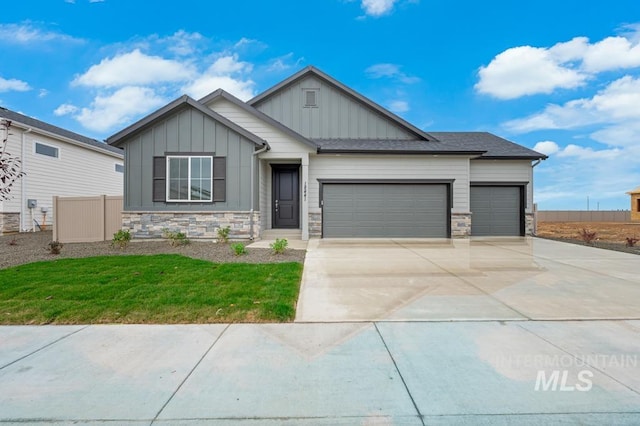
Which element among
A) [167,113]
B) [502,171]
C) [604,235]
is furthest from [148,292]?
[604,235]

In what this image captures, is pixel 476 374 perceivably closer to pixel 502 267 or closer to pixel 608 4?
pixel 502 267

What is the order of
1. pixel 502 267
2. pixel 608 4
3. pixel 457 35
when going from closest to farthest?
pixel 502 267 < pixel 608 4 < pixel 457 35

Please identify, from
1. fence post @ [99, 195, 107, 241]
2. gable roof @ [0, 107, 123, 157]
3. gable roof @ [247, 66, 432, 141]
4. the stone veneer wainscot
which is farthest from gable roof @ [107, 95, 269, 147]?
gable roof @ [0, 107, 123, 157]

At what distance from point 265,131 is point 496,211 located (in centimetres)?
1028

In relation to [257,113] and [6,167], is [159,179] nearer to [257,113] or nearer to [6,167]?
[257,113]

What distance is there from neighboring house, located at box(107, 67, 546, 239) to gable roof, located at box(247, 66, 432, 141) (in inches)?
1.8

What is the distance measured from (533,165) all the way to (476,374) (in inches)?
546

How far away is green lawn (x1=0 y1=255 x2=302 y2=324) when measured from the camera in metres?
4.07

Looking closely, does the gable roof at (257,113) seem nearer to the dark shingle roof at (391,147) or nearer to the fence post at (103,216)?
the dark shingle roof at (391,147)

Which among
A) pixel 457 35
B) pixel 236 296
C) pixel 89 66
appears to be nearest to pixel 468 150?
pixel 457 35

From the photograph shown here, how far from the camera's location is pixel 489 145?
47.9 ft

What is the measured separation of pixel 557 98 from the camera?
1903 cm

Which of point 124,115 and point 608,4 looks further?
point 124,115

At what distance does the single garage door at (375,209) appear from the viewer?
41.0ft
